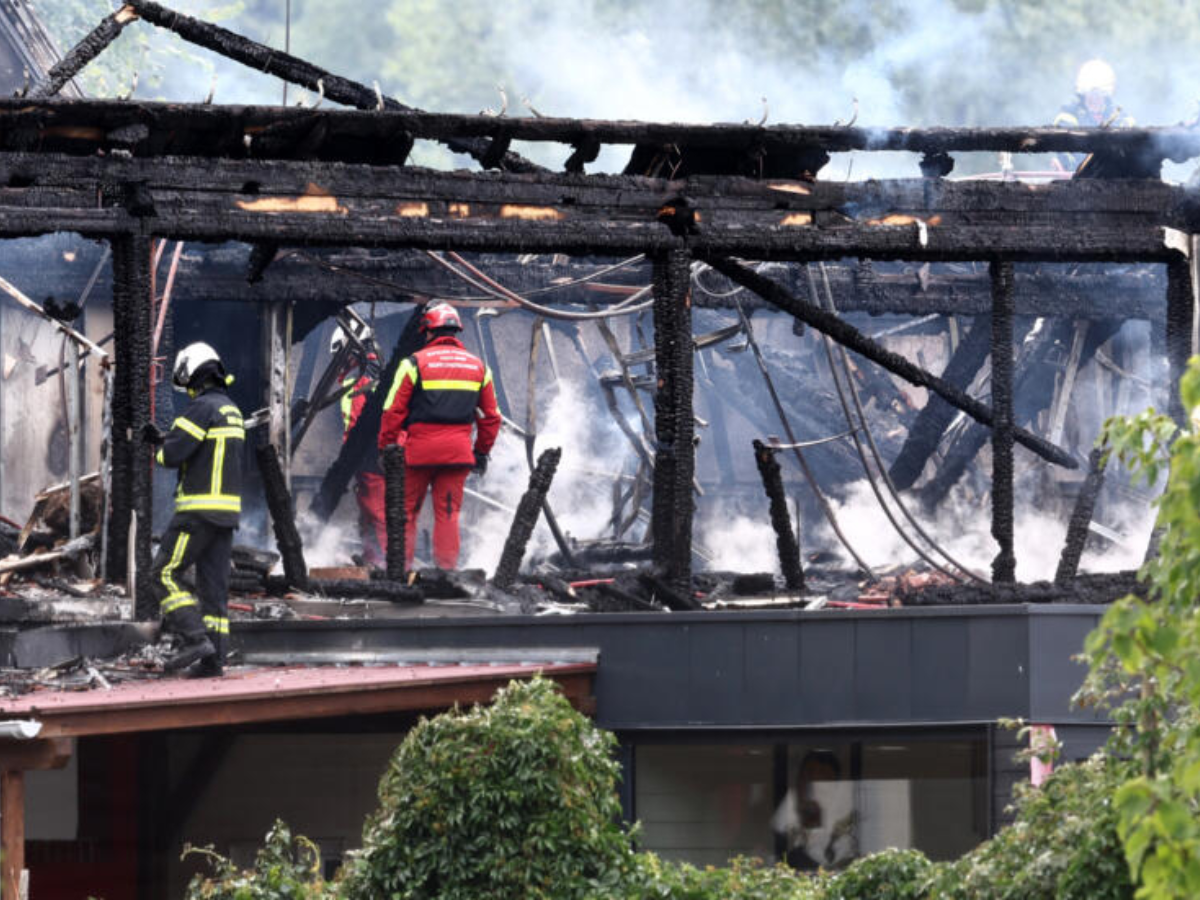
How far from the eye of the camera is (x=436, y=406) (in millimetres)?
15727

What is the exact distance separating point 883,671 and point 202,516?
380 centimetres

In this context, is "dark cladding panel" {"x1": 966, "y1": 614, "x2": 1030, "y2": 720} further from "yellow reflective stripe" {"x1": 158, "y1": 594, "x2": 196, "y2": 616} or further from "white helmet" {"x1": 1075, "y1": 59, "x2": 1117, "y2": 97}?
"white helmet" {"x1": 1075, "y1": 59, "x2": 1117, "y2": 97}

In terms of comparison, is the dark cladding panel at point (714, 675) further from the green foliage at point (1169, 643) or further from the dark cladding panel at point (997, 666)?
the green foliage at point (1169, 643)

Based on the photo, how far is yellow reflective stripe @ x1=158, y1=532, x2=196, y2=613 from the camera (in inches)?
475

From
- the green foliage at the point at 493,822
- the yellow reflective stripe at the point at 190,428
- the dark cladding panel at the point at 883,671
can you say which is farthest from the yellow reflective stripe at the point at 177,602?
the dark cladding panel at the point at 883,671

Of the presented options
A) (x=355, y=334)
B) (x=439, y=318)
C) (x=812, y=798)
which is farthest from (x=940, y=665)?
(x=355, y=334)

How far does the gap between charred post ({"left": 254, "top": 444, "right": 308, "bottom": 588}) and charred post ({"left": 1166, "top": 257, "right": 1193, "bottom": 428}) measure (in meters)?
5.66

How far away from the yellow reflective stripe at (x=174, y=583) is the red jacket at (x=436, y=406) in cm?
360

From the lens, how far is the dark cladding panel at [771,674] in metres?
12.5

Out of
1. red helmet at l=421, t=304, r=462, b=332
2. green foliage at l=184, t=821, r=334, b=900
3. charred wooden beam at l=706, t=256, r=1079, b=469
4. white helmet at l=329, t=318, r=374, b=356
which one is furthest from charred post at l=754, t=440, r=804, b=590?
white helmet at l=329, t=318, r=374, b=356

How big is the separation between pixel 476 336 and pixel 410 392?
7.50 metres

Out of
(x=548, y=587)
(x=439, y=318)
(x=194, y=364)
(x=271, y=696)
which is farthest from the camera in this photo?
(x=439, y=318)

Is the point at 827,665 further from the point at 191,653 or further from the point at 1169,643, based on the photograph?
the point at 1169,643

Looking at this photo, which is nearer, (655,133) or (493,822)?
(493,822)
